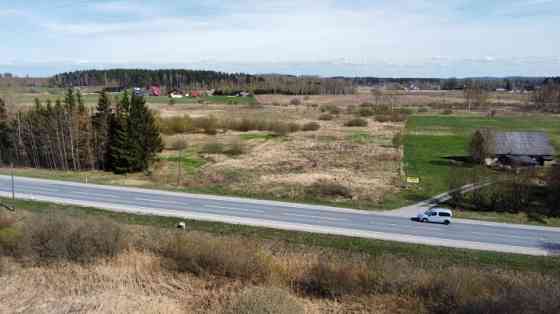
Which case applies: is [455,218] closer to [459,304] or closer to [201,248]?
[459,304]

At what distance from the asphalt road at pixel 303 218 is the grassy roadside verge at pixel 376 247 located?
107 cm

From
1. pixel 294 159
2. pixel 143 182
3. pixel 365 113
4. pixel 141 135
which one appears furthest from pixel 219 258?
pixel 365 113

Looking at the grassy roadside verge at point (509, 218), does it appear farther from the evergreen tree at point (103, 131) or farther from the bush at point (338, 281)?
the evergreen tree at point (103, 131)

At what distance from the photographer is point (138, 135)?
50500 mm

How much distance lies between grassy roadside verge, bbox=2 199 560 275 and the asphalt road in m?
1.07

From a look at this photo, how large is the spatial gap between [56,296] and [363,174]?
3391 cm

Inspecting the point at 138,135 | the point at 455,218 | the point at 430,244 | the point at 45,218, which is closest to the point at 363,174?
the point at 455,218

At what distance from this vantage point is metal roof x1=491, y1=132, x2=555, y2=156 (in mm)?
52731

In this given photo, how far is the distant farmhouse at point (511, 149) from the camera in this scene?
52406 millimetres

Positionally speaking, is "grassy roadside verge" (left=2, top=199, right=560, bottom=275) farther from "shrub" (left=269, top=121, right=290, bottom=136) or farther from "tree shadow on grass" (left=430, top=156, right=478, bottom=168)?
"shrub" (left=269, top=121, right=290, bottom=136)

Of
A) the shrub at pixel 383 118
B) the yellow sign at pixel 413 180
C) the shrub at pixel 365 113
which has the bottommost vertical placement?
the yellow sign at pixel 413 180

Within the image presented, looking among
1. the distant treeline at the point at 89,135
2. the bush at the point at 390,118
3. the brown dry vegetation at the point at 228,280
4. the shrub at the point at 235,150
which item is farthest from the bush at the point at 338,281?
the bush at the point at 390,118

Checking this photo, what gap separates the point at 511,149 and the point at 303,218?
3313cm

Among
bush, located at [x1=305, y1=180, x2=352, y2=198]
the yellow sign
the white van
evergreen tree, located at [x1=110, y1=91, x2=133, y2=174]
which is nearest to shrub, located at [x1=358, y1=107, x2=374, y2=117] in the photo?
the yellow sign
